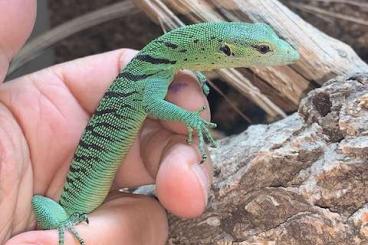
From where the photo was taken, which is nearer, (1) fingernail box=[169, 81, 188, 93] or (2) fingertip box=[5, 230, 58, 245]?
(2) fingertip box=[5, 230, 58, 245]

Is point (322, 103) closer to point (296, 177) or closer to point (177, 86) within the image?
point (296, 177)

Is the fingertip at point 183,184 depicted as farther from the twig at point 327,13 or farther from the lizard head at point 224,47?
the twig at point 327,13

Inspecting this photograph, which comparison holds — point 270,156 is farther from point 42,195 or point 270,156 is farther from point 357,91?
point 42,195

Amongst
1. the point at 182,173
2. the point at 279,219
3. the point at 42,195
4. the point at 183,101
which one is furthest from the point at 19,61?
the point at 279,219

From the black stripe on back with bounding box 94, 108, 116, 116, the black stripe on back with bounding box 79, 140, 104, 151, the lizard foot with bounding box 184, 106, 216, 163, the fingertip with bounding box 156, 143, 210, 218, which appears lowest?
the black stripe on back with bounding box 79, 140, 104, 151

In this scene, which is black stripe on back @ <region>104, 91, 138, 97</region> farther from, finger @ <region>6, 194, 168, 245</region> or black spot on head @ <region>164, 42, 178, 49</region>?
finger @ <region>6, 194, 168, 245</region>

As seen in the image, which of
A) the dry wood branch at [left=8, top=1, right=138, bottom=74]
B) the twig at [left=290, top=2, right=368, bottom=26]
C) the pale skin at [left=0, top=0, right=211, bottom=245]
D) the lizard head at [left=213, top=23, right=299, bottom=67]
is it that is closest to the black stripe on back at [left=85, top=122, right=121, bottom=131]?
the pale skin at [left=0, top=0, right=211, bottom=245]

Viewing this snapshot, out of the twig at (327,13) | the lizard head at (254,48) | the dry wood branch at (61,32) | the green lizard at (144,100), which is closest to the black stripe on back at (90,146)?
the green lizard at (144,100)
